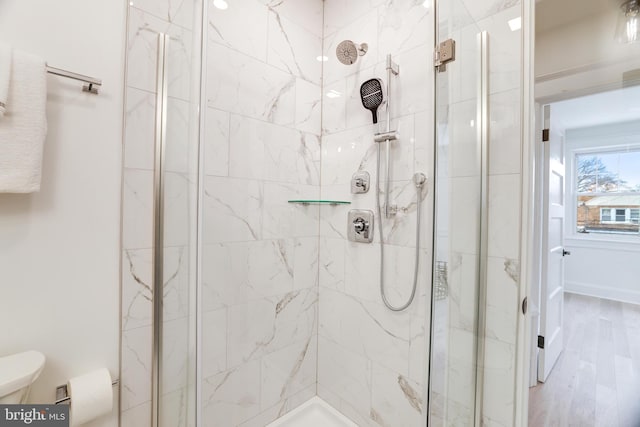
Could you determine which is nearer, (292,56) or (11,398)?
(11,398)

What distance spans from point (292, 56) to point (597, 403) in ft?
9.00

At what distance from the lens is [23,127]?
2.46ft

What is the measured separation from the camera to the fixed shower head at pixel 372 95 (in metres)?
1.32

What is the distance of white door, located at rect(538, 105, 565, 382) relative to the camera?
1.89 metres

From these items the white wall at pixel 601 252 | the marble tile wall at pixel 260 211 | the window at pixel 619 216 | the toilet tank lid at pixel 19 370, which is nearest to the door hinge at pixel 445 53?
the marble tile wall at pixel 260 211

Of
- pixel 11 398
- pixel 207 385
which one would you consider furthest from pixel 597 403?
pixel 11 398

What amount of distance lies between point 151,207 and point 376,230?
1.03 meters

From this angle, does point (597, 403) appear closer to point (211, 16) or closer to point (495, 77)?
point (495, 77)

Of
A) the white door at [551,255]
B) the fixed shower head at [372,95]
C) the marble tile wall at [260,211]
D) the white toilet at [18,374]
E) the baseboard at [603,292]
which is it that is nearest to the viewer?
the white toilet at [18,374]

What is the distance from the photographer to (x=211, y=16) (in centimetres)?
114

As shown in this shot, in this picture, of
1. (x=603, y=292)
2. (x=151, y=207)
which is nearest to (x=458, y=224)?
(x=151, y=207)

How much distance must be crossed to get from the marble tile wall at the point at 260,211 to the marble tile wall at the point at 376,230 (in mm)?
93

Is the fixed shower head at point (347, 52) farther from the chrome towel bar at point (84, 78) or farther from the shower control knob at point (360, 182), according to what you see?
the chrome towel bar at point (84, 78)

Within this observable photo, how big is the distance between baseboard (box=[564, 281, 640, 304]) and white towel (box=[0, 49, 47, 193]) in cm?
288
